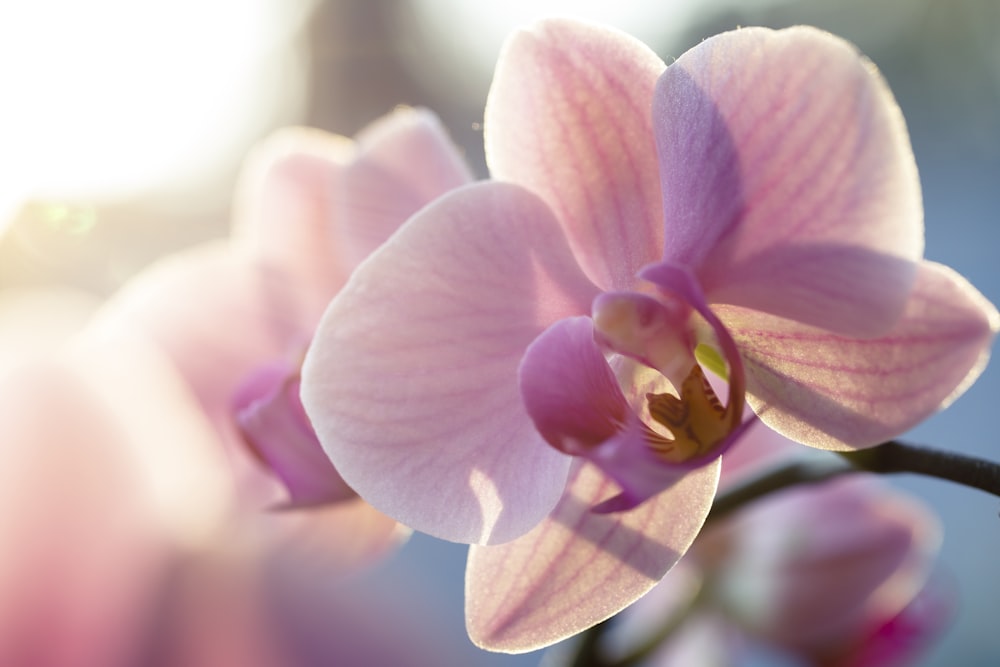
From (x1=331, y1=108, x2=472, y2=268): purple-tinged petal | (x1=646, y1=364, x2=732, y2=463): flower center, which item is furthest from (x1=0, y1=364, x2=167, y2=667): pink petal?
(x1=646, y1=364, x2=732, y2=463): flower center

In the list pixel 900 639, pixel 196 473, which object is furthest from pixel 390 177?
pixel 900 639

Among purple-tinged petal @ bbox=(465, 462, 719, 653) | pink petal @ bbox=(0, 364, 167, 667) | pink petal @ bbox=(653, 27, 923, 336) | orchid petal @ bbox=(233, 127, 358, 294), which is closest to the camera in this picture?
pink petal @ bbox=(653, 27, 923, 336)

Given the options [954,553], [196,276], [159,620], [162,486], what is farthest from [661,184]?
[954,553]

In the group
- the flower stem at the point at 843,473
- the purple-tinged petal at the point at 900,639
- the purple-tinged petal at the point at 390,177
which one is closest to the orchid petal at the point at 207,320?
the purple-tinged petal at the point at 390,177

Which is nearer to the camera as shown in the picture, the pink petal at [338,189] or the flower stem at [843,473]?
the flower stem at [843,473]

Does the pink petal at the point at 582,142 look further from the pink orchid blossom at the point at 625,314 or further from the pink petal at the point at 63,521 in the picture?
the pink petal at the point at 63,521

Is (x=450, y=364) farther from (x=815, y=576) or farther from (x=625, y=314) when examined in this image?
(x=815, y=576)

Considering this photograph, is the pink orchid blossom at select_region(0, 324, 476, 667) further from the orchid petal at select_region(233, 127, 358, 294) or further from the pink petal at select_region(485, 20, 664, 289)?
the pink petal at select_region(485, 20, 664, 289)
